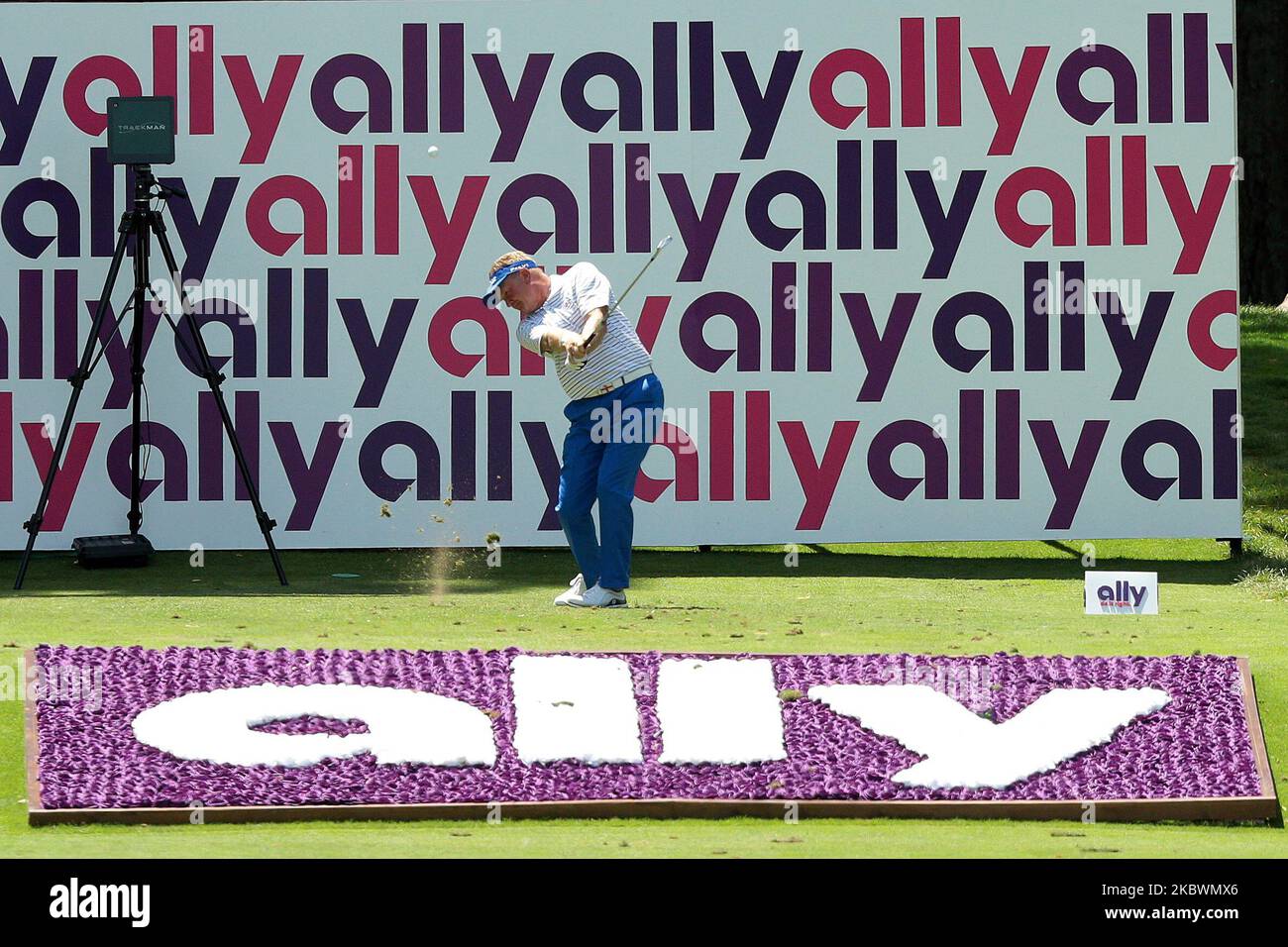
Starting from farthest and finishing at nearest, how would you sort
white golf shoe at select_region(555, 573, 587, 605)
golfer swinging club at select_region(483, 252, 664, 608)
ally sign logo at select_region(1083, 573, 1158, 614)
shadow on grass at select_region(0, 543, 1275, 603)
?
shadow on grass at select_region(0, 543, 1275, 603) → white golf shoe at select_region(555, 573, 587, 605) → ally sign logo at select_region(1083, 573, 1158, 614) → golfer swinging club at select_region(483, 252, 664, 608)

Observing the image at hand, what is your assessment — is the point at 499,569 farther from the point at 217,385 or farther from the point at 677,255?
the point at 677,255

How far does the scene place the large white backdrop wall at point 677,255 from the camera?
11.1 metres

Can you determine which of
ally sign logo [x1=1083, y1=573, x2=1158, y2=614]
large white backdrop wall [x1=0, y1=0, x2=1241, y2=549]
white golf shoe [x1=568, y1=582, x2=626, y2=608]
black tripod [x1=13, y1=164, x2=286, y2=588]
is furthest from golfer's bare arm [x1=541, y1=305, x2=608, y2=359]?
large white backdrop wall [x1=0, y1=0, x2=1241, y2=549]

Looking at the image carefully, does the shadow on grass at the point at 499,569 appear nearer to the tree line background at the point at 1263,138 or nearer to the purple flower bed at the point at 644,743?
the purple flower bed at the point at 644,743

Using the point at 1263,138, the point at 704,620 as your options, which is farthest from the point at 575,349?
the point at 1263,138

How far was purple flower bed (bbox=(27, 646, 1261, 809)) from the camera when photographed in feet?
19.0

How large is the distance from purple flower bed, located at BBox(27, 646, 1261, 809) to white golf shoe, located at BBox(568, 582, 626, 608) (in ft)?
6.82

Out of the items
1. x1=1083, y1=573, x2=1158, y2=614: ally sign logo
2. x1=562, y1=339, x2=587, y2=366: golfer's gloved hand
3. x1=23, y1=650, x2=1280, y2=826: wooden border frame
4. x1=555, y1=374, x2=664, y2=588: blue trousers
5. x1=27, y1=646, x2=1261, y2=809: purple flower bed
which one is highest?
x1=562, y1=339, x2=587, y2=366: golfer's gloved hand

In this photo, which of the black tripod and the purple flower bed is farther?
the black tripod

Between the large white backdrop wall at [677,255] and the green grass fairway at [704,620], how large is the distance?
0.48 m

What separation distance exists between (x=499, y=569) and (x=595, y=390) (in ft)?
8.28

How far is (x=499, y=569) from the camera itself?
1102 cm

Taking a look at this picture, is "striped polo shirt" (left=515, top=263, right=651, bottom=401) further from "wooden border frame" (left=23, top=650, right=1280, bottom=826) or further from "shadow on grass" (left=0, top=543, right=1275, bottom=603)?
"wooden border frame" (left=23, top=650, right=1280, bottom=826)
